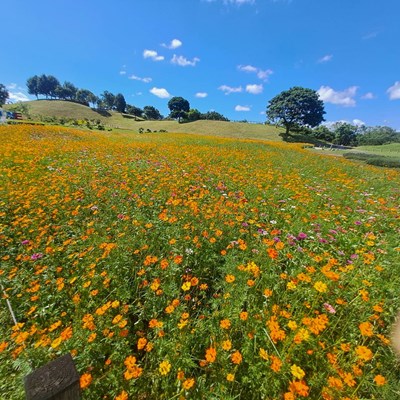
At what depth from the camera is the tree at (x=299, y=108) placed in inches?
1927

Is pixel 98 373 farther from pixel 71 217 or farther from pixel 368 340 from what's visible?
pixel 71 217

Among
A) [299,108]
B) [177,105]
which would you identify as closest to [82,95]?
[177,105]

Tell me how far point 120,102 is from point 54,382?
125 metres

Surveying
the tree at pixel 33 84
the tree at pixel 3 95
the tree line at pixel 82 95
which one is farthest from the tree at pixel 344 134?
the tree at pixel 33 84

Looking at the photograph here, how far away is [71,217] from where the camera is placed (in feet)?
14.5

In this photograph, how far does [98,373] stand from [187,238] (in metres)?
1.88

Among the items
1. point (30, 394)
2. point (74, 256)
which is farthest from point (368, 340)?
point (74, 256)

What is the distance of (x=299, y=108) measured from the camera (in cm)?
4925

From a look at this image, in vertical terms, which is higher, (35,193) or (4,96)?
(4,96)

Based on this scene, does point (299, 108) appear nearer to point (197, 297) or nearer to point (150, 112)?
point (197, 297)

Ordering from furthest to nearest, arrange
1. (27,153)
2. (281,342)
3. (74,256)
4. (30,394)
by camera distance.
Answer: (27,153) → (74,256) → (281,342) → (30,394)

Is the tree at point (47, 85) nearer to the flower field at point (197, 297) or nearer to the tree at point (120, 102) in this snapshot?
the tree at point (120, 102)

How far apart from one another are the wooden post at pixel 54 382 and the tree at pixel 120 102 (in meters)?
124

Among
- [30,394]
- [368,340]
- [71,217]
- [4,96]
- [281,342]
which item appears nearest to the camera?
[30,394]
